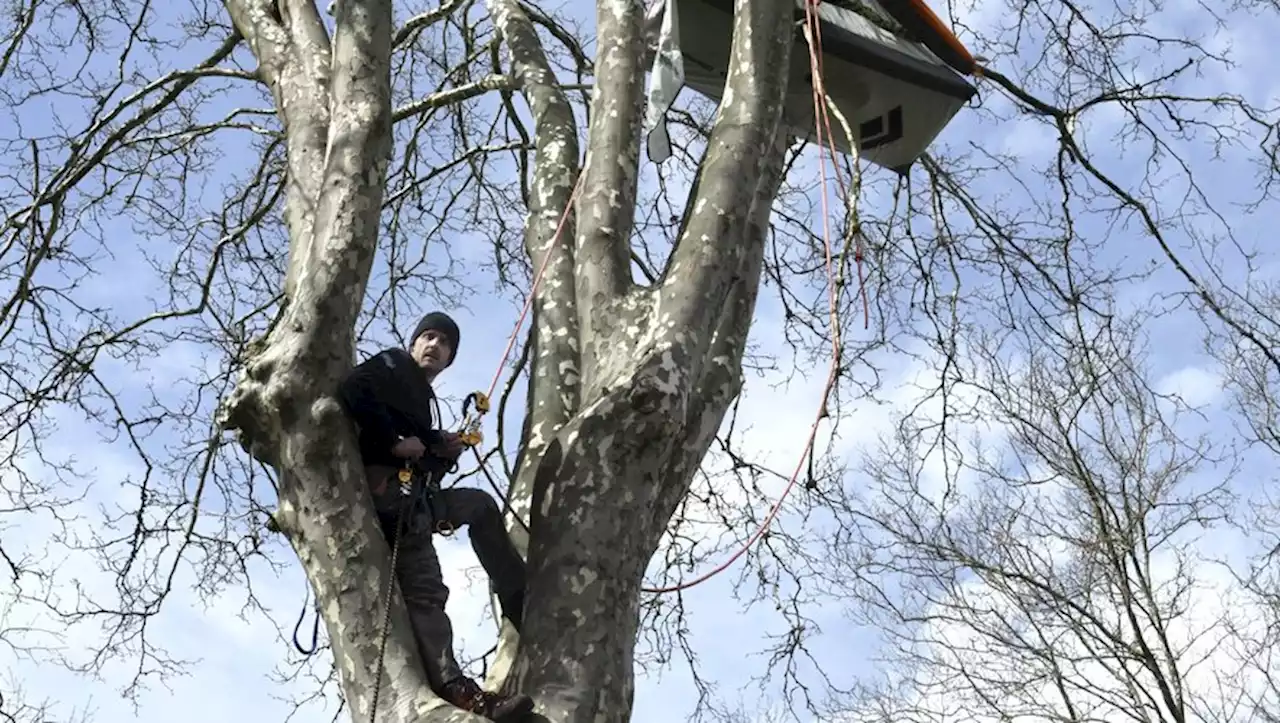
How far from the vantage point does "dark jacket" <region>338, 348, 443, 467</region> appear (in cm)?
293

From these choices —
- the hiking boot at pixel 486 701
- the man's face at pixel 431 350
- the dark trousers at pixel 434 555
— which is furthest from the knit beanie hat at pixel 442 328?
the hiking boot at pixel 486 701

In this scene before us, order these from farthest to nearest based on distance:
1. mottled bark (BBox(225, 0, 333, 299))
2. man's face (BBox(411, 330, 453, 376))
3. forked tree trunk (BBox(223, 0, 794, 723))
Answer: man's face (BBox(411, 330, 453, 376)) < mottled bark (BBox(225, 0, 333, 299)) < forked tree trunk (BBox(223, 0, 794, 723))

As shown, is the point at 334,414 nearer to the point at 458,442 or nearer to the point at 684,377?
the point at 458,442

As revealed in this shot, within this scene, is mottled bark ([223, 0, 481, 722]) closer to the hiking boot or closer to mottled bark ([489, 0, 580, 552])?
the hiking boot

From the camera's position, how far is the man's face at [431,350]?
3.75 m

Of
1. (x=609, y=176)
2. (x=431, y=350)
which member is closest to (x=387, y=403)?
(x=431, y=350)

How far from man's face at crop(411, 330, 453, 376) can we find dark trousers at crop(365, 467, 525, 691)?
587 millimetres

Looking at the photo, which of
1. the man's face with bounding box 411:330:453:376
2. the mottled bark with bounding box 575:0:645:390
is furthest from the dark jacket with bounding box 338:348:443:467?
the mottled bark with bounding box 575:0:645:390

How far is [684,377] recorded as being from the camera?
2.98m

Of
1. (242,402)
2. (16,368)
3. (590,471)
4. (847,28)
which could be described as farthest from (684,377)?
(16,368)

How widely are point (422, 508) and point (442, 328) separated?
755 millimetres

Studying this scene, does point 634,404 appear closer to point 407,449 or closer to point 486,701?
point 407,449

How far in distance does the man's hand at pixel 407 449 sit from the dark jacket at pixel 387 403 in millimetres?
15

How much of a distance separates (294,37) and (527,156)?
2.51 m
